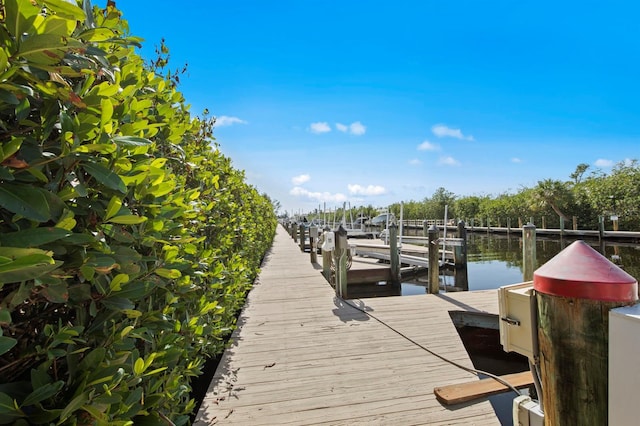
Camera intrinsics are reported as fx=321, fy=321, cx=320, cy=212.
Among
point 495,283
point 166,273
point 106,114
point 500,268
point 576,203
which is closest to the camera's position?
point 106,114

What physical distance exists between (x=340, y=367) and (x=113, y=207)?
107 inches

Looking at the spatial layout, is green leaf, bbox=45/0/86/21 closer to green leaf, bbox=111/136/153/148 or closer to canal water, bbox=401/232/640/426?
green leaf, bbox=111/136/153/148

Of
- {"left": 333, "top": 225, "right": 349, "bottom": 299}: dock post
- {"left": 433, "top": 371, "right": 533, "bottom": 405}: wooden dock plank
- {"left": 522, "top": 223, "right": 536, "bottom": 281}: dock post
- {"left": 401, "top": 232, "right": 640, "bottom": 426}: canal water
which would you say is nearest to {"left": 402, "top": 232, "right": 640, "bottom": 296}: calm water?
{"left": 401, "top": 232, "right": 640, "bottom": 426}: canal water

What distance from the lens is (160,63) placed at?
2.65 meters

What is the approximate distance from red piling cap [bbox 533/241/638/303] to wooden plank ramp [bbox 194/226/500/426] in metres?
1.60

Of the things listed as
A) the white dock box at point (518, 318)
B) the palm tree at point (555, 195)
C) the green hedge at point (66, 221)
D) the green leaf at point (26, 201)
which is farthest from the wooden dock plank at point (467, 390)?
the palm tree at point (555, 195)

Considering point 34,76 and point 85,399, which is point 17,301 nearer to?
point 85,399

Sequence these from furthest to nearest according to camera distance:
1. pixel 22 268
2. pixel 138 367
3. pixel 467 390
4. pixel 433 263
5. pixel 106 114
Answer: pixel 433 263 → pixel 467 390 → pixel 138 367 → pixel 106 114 → pixel 22 268

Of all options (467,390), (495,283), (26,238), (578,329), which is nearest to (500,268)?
(495,283)

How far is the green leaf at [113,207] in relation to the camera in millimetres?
940

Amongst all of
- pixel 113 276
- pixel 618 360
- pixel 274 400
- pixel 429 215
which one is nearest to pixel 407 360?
pixel 274 400

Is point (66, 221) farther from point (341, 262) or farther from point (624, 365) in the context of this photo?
point (341, 262)

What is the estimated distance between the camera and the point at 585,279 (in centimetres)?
110

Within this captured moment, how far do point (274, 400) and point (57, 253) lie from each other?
2206mm
